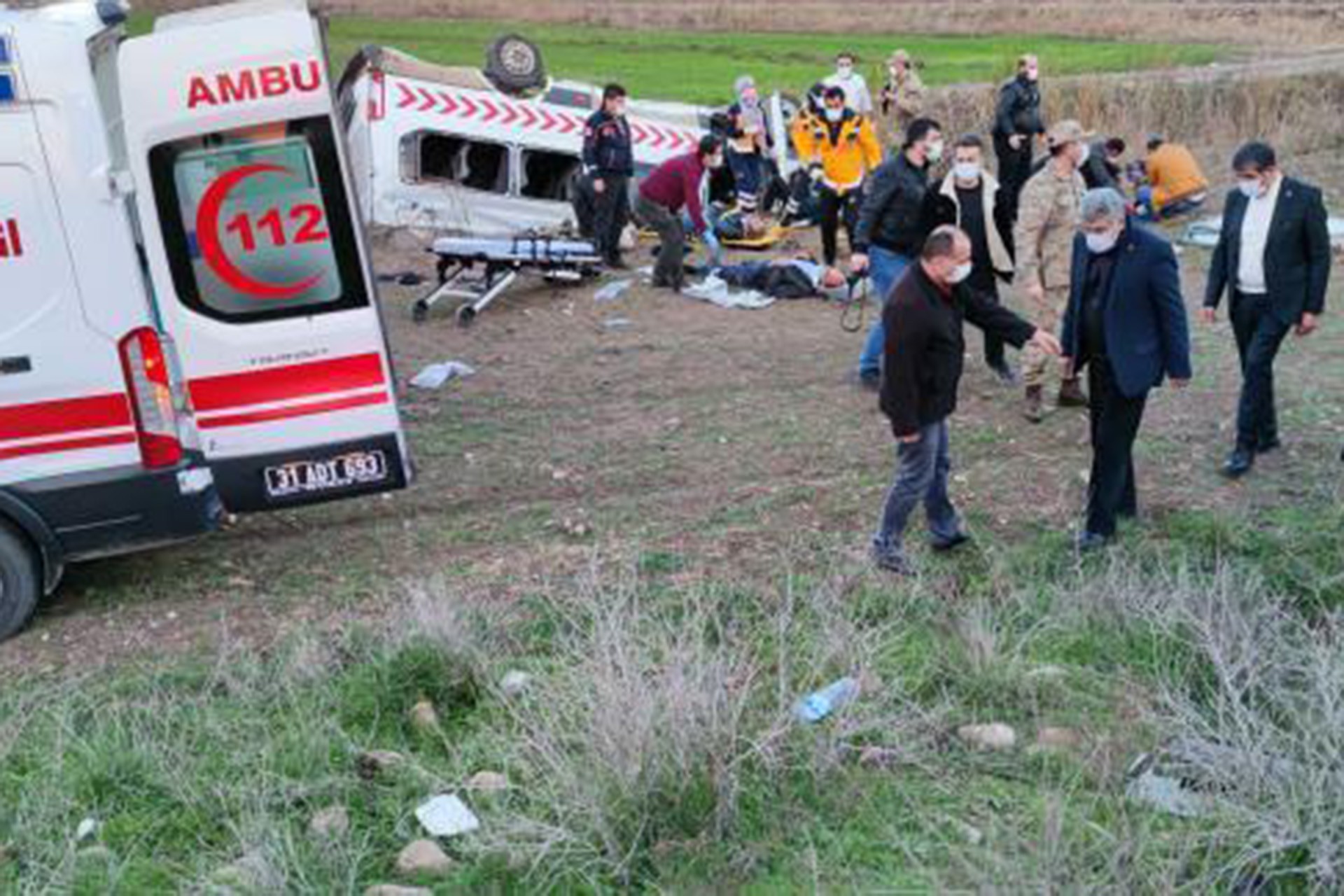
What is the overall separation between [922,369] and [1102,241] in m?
1.01

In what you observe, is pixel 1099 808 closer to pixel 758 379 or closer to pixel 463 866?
pixel 463 866

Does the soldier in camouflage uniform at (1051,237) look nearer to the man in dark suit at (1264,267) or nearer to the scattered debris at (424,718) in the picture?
the man in dark suit at (1264,267)

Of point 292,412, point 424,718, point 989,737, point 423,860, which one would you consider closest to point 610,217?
point 292,412

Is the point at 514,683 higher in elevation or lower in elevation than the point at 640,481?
higher

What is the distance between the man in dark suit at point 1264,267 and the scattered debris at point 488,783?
456 cm

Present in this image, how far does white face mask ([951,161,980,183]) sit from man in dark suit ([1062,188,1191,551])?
74.4 inches

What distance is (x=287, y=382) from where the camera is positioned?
6242 mm

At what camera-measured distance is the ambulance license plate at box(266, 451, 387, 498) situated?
628cm

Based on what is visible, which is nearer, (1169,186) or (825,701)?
(825,701)

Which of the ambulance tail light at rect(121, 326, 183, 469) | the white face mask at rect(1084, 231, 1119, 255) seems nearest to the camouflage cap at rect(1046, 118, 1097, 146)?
the white face mask at rect(1084, 231, 1119, 255)

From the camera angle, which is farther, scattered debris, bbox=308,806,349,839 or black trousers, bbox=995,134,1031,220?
black trousers, bbox=995,134,1031,220

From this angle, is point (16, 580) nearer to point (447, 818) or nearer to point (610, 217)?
point (447, 818)

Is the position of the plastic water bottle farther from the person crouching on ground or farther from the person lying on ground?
the person lying on ground

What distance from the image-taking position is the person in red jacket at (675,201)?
466 inches
